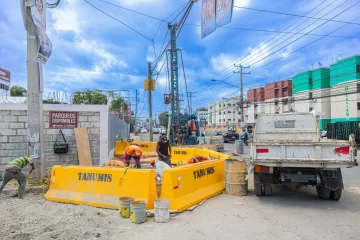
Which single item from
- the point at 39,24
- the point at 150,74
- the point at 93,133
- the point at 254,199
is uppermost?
the point at 150,74

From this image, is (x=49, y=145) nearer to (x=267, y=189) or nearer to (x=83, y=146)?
(x=83, y=146)

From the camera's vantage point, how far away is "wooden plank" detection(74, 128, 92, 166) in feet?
36.2

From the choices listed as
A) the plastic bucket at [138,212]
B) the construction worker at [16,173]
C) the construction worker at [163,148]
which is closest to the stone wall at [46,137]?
the construction worker at [163,148]

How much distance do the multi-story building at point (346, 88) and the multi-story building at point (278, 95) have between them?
581 inches

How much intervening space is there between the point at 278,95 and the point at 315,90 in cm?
1575

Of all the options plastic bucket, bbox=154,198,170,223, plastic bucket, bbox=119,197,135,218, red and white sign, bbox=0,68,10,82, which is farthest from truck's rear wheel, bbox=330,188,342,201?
red and white sign, bbox=0,68,10,82

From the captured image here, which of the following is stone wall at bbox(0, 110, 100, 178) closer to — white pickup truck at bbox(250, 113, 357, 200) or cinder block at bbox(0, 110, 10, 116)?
cinder block at bbox(0, 110, 10, 116)

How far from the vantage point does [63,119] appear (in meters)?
11.0

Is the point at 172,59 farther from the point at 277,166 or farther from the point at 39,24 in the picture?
the point at 277,166

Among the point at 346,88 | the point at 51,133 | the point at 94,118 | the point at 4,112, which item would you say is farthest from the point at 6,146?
the point at 346,88

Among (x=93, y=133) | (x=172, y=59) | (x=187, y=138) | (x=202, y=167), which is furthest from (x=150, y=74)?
(x=202, y=167)

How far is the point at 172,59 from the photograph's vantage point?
2467 centimetres

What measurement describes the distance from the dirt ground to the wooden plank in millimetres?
3540

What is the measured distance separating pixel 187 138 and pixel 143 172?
1841 cm
